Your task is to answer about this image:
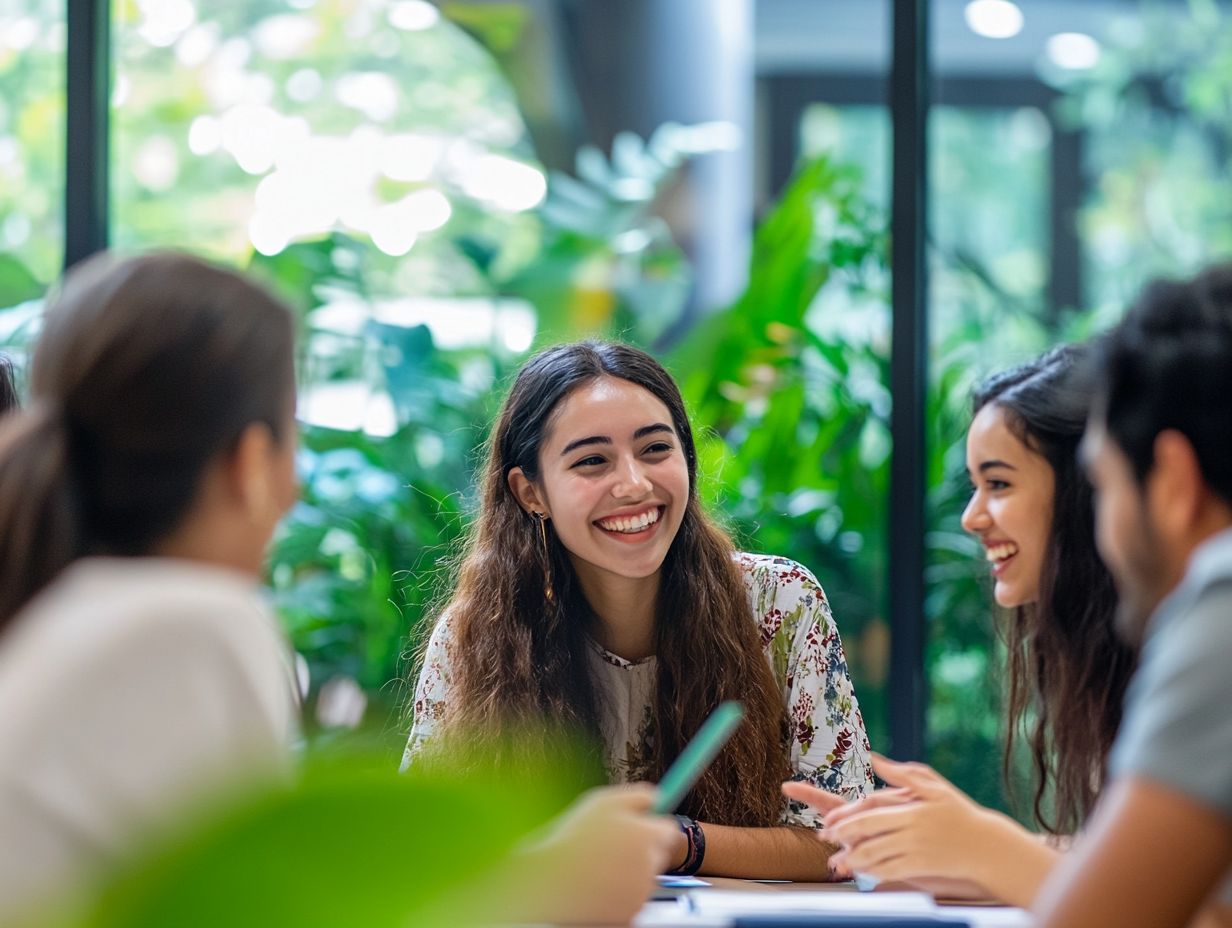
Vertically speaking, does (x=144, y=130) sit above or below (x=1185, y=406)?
above

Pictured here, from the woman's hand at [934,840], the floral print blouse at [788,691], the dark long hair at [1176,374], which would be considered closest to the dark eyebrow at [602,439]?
the floral print blouse at [788,691]

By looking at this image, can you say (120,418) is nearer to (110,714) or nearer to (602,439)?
(110,714)

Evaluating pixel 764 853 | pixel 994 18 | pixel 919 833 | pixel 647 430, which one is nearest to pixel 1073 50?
pixel 994 18

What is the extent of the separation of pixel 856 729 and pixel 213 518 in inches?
47.2

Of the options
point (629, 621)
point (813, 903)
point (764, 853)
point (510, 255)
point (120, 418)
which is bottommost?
point (764, 853)

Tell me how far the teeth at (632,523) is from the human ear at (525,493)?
136 mm

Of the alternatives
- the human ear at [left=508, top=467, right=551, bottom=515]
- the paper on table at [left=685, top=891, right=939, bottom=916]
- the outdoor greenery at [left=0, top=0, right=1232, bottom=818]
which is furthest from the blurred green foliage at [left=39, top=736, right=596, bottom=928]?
the outdoor greenery at [left=0, top=0, right=1232, bottom=818]

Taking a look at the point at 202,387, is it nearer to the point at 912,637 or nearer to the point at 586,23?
the point at 912,637

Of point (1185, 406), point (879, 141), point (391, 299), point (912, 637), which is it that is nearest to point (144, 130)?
point (391, 299)

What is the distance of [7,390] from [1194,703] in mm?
1837

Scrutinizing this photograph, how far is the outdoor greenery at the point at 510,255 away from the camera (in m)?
3.02

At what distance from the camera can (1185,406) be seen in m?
1.11

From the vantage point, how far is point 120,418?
1058 mm

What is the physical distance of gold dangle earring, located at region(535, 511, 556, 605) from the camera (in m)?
2.21
